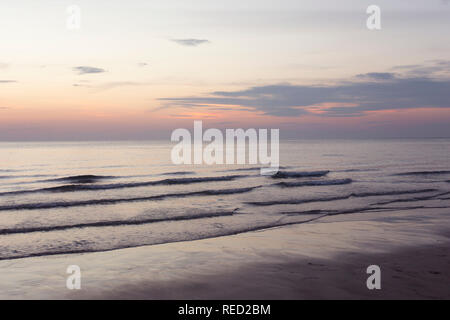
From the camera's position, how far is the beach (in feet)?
20.9

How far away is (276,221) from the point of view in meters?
13.1

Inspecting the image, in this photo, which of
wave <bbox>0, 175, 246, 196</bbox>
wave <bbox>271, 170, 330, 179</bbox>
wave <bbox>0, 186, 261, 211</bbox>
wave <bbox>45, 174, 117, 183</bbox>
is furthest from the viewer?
wave <bbox>271, 170, 330, 179</bbox>

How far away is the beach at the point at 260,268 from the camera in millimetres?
6375

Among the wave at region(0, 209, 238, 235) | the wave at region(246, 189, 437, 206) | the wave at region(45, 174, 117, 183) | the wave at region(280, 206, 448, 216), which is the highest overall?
the wave at region(45, 174, 117, 183)

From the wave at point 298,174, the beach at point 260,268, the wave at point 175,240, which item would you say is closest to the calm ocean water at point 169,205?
the wave at point 175,240

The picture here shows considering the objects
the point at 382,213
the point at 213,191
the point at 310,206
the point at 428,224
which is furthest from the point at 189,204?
the point at 428,224

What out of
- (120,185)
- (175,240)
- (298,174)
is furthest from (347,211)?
(298,174)

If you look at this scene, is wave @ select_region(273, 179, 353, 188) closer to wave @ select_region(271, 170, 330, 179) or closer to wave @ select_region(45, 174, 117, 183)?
wave @ select_region(271, 170, 330, 179)

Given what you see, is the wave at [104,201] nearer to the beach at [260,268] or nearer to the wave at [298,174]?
the wave at [298,174]

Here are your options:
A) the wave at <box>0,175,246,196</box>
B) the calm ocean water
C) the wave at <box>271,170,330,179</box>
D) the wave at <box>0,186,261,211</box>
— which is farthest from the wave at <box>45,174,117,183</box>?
the wave at <box>271,170,330,179</box>

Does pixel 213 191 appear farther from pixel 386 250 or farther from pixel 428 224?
pixel 386 250

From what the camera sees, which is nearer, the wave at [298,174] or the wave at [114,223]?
the wave at [114,223]

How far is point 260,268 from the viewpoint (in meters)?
7.74
